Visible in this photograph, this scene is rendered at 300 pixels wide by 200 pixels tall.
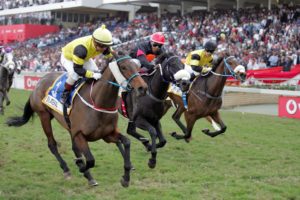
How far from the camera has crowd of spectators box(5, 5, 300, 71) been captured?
65.5 feet

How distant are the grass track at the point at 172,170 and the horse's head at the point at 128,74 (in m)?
1.38

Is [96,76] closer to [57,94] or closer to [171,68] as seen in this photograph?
[57,94]

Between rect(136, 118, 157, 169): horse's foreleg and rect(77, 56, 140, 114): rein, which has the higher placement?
rect(77, 56, 140, 114): rein

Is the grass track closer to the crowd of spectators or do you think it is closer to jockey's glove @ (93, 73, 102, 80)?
jockey's glove @ (93, 73, 102, 80)

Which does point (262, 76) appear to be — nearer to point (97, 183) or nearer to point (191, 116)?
point (191, 116)

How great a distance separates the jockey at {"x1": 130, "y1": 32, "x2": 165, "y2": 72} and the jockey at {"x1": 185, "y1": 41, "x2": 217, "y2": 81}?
1.29m

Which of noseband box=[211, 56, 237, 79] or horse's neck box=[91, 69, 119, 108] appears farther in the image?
noseband box=[211, 56, 237, 79]

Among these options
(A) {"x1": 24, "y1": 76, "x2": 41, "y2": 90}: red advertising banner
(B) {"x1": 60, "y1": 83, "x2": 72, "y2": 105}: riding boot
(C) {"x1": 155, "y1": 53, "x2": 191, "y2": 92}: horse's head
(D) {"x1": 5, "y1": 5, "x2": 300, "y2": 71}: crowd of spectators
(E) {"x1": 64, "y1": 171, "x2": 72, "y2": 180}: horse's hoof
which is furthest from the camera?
(A) {"x1": 24, "y1": 76, "x2": 41, "y2": 90}: red advertising banner

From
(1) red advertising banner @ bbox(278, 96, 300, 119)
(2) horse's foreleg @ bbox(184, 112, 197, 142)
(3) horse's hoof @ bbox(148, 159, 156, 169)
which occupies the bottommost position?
(1) red advertising banner @ bbox(278, 96, 300, 119)

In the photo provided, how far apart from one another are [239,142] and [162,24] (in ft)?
67.1

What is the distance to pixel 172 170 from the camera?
7.27 m

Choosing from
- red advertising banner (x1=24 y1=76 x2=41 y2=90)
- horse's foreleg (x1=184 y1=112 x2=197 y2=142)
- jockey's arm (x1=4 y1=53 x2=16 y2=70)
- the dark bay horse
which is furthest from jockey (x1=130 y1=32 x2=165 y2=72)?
red advertising banner (x1=24 y1=76 x2=41 y2=90)

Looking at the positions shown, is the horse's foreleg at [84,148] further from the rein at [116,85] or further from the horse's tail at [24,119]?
the horse's tail at [24,119]

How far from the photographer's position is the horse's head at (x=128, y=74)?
17.6 ft
